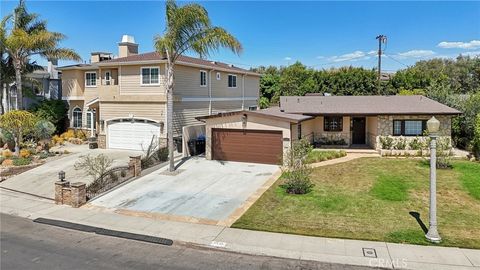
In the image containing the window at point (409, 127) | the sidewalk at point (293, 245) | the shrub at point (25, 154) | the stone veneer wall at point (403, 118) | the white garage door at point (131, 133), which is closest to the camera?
the sidewalk at point (293, 245)

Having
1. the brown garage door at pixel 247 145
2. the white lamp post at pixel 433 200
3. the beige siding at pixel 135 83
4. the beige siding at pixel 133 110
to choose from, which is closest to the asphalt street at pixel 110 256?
the white lamp post at pixel 433 200

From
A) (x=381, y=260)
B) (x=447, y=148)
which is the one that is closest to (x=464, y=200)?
(x=381, y=260)

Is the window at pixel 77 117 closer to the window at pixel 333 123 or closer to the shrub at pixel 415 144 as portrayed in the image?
the window at pixel 333 123

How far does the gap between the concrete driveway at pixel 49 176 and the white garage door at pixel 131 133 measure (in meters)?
1.62

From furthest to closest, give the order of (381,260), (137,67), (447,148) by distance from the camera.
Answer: (137,67)
(447,148)
(381,260)

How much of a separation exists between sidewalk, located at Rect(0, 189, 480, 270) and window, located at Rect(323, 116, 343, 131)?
16854mm

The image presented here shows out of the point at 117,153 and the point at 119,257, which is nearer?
the point at 119,257

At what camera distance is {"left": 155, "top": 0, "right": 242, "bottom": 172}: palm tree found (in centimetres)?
1725

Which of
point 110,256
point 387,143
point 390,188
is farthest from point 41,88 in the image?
point 390,188

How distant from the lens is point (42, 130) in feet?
82.5

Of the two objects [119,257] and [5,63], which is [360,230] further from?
[5,63]

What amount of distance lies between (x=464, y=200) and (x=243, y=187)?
8.65 m

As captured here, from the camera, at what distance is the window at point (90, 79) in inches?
1123

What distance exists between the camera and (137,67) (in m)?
23.5
